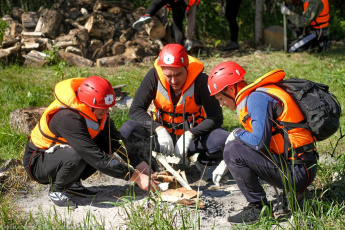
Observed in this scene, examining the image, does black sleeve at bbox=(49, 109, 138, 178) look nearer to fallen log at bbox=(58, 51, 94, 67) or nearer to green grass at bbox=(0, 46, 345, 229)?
green grass at bbox=(0, 46, 345, 229)

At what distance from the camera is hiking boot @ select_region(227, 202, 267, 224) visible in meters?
3.67

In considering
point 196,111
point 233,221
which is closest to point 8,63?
point 196,111

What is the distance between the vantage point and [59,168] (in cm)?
401

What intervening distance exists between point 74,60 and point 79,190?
408cm

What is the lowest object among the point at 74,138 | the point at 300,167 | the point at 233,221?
the point at 233,221

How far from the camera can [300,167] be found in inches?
141

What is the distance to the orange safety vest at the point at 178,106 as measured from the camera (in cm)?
460

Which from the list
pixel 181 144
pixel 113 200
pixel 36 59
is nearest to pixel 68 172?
pixel 113 200

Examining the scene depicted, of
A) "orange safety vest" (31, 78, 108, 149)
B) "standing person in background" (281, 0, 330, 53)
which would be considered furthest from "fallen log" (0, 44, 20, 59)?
"standing person in background" (281, 0, 330, 53)

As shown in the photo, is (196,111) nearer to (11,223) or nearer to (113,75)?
(11,223)

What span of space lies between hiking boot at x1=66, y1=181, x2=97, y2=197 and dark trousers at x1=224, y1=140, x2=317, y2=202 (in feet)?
4.53

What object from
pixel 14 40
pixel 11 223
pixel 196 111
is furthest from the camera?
pixel 14 40

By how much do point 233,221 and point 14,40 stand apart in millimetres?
5865

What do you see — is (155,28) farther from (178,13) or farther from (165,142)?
(165,142)
